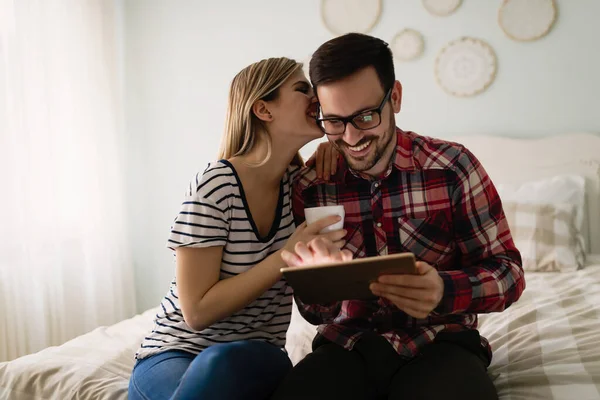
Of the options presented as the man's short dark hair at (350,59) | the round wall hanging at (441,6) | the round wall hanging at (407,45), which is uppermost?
the round wall hanging at (441,6)

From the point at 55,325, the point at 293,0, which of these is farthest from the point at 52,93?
the point at 293,0

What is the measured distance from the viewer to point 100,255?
333 centimetres

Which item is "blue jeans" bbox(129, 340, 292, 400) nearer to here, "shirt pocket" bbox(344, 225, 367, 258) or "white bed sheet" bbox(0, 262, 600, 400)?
"white bed sheet" bbox(0, 262, 600, 400)

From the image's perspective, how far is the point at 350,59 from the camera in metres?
1.36

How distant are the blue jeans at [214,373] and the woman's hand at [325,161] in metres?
0.46

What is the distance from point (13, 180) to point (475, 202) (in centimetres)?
220

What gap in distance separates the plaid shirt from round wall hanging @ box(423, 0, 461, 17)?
1.91 meters

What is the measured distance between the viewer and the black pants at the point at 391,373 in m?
1.14

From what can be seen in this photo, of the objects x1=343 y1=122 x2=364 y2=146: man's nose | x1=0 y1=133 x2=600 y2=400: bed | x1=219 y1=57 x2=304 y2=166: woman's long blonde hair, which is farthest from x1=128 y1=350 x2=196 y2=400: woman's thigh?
x1=343 y1=122 x2=364 y2=146: man's nose

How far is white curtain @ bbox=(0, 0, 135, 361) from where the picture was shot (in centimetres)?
271

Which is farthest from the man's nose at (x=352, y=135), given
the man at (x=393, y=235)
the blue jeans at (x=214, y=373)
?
the blue jeans at (x=214, y=373)

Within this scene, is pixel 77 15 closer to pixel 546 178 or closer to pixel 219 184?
pixel 219 184

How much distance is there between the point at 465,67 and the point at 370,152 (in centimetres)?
196

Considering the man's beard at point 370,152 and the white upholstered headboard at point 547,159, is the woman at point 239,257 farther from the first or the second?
the white upholstered headboard at point 547,159
